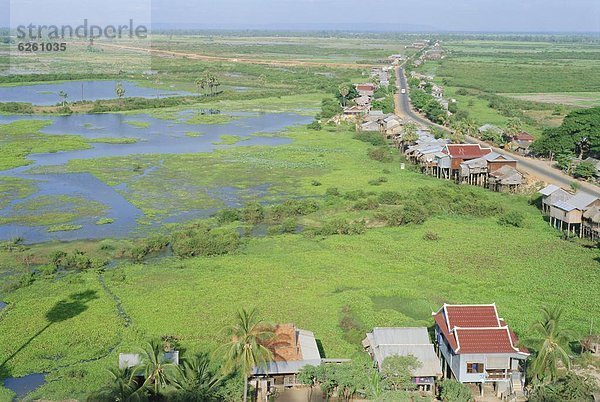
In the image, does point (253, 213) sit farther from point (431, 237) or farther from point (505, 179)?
point (505, 179)

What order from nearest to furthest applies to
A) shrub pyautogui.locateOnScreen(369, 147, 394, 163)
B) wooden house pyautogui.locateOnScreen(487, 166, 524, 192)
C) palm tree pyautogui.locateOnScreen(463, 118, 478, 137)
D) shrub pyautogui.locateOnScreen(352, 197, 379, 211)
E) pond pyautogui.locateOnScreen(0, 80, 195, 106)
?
shrub pyautogui.locateOnScreen(352, 197, 379, 211)
wooden house pyautogui.locateOnScreen(487, 166, 524, 192)
shrub pyautogui.locateOnScreen(369, 147, 394, 163)
palm tree pyautogui.locateOnScreen(463, 118, 478, 137)
pond pyautogui.locateOnScreen(0, 80, 195, 106)

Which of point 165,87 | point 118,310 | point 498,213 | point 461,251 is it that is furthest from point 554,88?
point 118,310

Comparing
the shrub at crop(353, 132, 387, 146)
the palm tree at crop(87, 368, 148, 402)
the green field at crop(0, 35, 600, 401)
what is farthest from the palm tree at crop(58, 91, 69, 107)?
the palm tree at crop(87, 368, 148, 402)

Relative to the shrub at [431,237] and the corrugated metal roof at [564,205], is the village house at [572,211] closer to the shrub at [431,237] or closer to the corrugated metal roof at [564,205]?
the corrugated metal roof at [564,205]

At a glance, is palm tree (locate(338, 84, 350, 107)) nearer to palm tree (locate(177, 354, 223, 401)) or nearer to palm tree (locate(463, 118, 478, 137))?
palm tree (locate(463, 118, 478, 137))

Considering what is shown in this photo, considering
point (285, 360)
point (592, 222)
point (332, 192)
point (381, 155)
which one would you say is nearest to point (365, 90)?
point (381, 155)

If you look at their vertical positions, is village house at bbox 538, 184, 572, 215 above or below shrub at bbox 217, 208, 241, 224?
above
